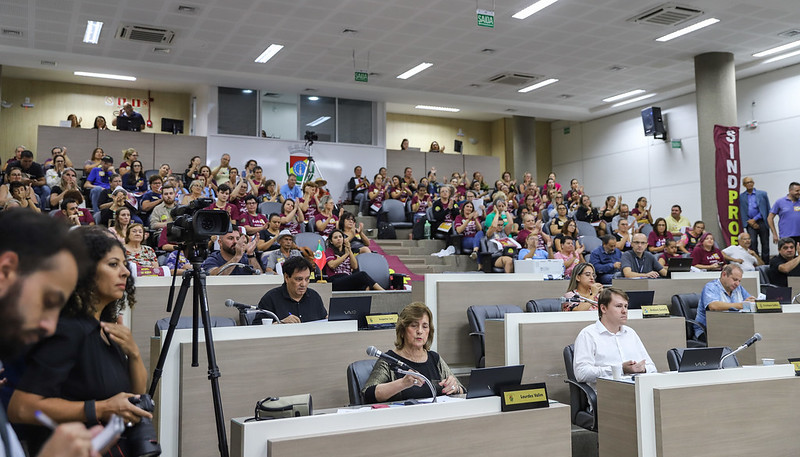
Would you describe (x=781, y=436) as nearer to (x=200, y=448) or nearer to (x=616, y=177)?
(x=200, y=448)

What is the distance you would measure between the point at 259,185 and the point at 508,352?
7764 mm

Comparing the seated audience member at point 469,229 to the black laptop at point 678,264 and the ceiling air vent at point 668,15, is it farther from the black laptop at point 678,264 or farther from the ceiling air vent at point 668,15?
the ceiling air vent at point 668,15

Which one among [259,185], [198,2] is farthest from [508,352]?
[259,185]

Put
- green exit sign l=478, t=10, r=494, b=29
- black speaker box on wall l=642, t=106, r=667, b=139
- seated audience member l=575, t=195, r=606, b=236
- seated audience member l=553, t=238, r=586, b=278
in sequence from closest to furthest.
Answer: seated audience member l=553, t=238, r=586, b=278 < green exit sign l=478, t=10, r=494, b=29 < seated audience member l=575, t=195, r=606, b=236 < black speaker box on wall l=642, t=106, r=667, b=139

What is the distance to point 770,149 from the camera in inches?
468

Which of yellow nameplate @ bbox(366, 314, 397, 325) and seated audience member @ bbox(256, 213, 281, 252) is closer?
yellow nameplate @ bbox(366, 314, 397, 325)

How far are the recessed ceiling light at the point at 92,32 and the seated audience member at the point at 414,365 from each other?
830 centimetres

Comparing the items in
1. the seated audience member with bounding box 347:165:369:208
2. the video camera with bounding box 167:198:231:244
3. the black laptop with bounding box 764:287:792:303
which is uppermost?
the seated audience member with bounding box 347:165:369:208

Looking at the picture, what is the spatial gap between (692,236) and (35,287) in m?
10.6

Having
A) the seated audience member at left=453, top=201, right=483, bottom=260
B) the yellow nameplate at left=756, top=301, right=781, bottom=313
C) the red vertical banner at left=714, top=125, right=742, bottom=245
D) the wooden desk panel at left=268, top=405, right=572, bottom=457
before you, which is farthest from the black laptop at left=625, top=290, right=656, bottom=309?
the red vertical banner at left=714, top=125, right=742, bottom=245

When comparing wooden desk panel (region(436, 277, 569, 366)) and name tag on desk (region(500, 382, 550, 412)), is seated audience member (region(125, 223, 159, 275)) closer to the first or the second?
wooden desk panel (region(436, 277, 569, 366))

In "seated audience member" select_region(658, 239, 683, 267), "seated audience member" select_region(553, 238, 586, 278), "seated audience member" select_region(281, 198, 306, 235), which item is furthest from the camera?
"seated audience member" select_region(658, 239, 683, 267)

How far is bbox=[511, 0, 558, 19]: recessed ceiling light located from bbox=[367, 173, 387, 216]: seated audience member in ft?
13.6

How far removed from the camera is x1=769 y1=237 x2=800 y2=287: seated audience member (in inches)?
297
